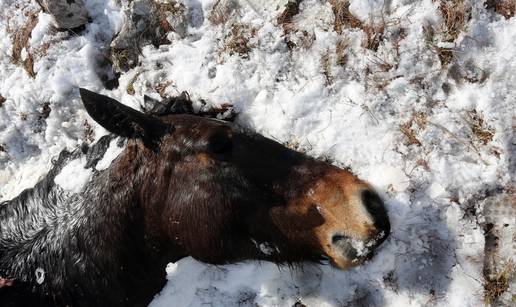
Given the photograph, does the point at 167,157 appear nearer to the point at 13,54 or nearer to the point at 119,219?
the point at 119,219

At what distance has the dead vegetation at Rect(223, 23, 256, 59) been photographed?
16.7 feet

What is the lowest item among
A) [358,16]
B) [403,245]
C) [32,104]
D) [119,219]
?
[403,245]

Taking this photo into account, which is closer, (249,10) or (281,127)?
(281,127)

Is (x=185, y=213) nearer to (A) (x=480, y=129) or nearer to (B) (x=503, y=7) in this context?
(A) (x=480, y=129)

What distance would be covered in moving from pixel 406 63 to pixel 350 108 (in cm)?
66

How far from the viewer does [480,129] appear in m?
4.21

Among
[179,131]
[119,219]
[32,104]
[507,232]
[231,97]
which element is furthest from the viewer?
[32,104]

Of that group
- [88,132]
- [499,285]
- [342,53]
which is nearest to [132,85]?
[88,132]

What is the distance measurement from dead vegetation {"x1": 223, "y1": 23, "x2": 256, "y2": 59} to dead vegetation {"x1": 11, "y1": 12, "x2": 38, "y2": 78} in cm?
274

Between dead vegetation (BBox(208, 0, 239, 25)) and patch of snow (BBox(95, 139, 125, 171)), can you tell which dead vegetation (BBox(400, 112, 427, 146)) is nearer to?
dead vegetation (BBox(208, 0, 239, 25))

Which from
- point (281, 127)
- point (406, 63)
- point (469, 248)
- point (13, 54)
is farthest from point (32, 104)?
point (469, 248)

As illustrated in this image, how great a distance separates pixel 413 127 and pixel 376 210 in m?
1.61

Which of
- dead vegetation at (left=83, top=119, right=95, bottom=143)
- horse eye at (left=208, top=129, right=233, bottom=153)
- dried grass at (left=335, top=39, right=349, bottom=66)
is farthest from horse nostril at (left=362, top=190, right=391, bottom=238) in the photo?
dead vegetation at (left=83, top=119, right=95, bottom=143)

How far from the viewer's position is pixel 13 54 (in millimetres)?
6379
